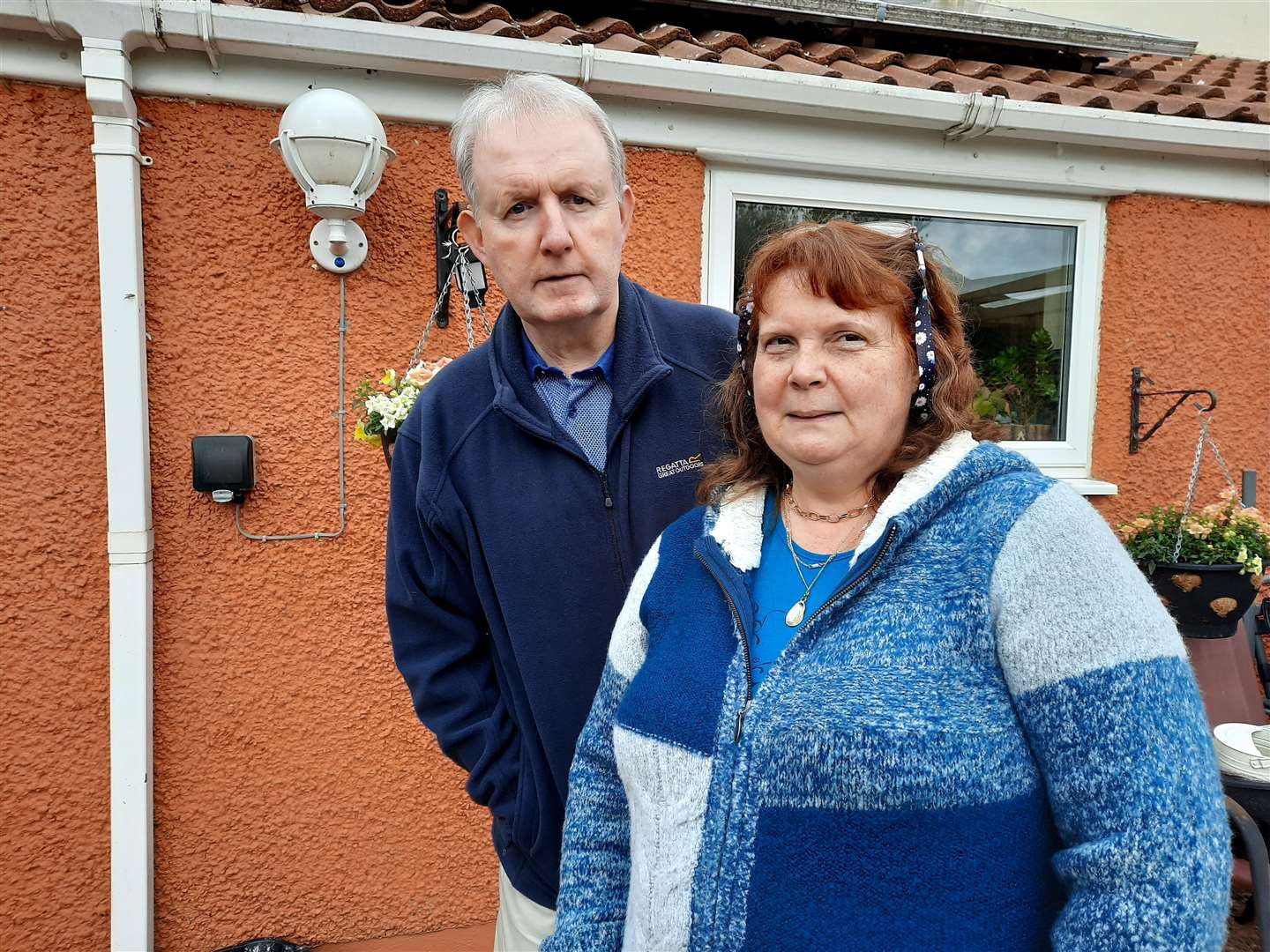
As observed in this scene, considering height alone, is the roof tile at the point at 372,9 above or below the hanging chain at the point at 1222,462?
above

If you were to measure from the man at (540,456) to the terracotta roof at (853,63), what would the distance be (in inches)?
50.2

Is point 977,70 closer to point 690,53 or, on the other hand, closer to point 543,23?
point 690,53

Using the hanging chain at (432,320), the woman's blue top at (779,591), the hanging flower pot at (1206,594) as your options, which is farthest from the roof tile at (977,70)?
the woman's blue top at (779,591)

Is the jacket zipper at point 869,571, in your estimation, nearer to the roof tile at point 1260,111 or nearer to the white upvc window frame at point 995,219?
the white upvc window frame at point 995,219

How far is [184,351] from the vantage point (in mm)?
2432

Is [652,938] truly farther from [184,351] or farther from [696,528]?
[184,351]

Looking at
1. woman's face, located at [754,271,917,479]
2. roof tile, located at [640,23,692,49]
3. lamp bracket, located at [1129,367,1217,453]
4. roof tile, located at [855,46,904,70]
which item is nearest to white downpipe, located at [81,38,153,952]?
roof tile, located at [640,23,692,49]

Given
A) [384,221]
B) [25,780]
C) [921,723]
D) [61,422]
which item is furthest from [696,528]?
[25,780]

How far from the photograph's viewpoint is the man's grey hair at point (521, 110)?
1.43m

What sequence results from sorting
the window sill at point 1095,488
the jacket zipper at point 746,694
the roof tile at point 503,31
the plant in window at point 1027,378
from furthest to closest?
the plant in window at point 1027,378 → the window sill at point 1095,488 → the roof tile at point 503,31 → the jacket zipper at point 746,694

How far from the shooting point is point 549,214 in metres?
1.42

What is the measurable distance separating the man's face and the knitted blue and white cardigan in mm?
701

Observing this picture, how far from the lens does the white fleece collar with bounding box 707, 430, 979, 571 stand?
3.58 ft

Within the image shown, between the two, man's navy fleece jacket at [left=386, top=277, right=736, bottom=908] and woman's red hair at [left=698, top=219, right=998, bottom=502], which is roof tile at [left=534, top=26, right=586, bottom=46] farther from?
woman's red hair at [left=698, top=219, right=998, bottom=502]
